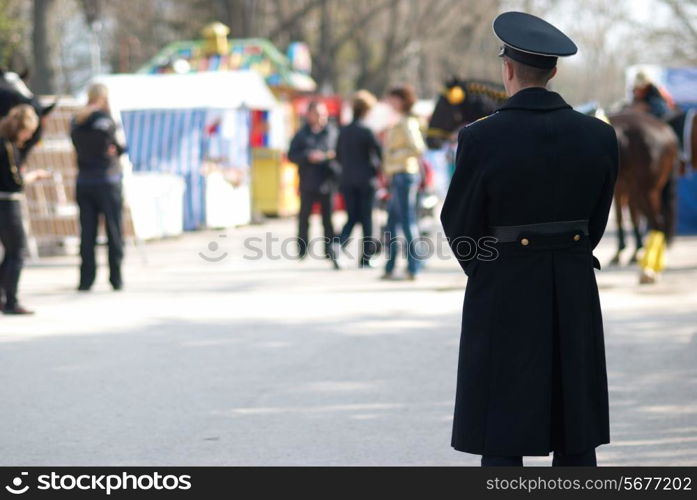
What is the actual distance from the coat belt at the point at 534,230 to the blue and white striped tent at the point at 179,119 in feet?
58.2

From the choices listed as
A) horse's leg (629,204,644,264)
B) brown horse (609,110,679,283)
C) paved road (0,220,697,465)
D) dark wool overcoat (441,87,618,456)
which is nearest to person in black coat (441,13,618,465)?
dark wool overcoat (441,87,618,456)

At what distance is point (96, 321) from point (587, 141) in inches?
284

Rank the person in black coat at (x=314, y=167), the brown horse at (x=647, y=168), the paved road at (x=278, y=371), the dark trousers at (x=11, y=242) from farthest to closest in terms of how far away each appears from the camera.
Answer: the person in black coat at (x=314, y=167) < the brown horse at (x=647, y=168) < the dark trousers at (x=11, y=242) < the paved road at (x=278, y=371)

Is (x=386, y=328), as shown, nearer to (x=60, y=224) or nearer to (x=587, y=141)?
(x=587, y=141)

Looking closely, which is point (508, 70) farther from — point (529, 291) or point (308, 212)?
point (308, 212)

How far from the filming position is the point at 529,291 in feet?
14.5

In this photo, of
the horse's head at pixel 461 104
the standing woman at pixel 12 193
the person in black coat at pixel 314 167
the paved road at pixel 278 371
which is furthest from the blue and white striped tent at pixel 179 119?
the standing woman at pixel 12 193

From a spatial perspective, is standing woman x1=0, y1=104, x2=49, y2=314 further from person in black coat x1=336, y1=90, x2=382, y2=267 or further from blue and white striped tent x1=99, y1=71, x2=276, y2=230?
blue and white striped tent x1=99, y1=71, x2=276, y2=230

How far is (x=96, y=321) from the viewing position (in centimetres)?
1096

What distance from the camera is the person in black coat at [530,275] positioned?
173 inches

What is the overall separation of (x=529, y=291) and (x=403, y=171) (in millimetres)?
9439

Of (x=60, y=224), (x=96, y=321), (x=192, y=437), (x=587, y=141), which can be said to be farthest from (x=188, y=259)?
(x=587, y=141)

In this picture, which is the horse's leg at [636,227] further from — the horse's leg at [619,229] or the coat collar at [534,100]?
the coat collar at [534,100]

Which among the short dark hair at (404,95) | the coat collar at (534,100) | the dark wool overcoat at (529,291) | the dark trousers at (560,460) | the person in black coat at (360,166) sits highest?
the coat collar at (534,100)
